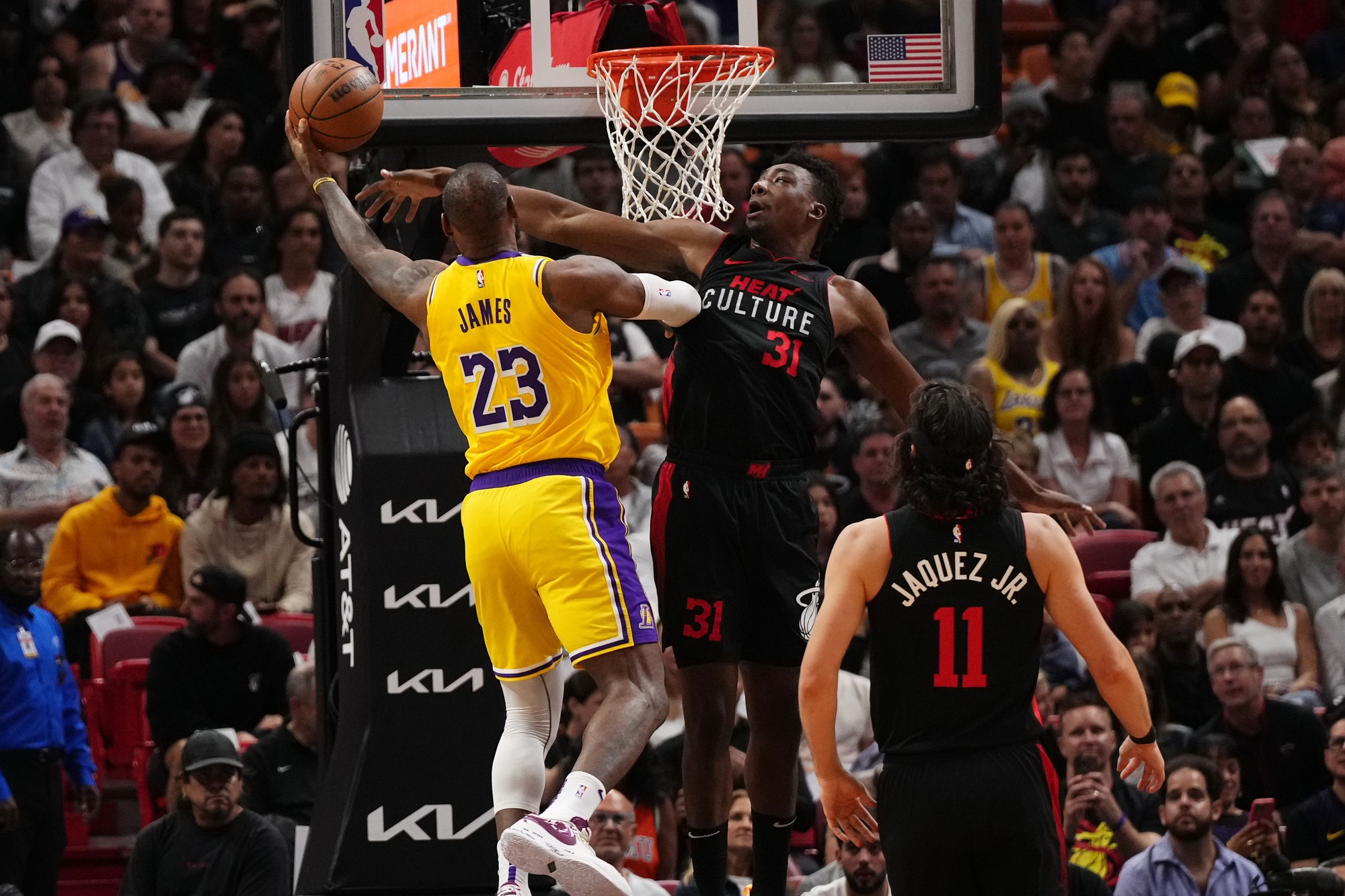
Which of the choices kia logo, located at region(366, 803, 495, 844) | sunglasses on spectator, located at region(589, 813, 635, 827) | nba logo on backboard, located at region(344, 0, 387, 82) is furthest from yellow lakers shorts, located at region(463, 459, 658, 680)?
sunglasses on spectator, located at region(589, 813, 635, 827)

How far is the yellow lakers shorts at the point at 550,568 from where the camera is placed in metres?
6.32

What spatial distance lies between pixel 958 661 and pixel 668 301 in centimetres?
166

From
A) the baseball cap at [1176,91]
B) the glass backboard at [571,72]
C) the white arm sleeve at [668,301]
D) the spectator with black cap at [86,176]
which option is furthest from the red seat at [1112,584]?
the spectator with black cap at [86,176]

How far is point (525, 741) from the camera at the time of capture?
257 inches

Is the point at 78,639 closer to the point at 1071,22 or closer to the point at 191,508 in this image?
the point at 191,508

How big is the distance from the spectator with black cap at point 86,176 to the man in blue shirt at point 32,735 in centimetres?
420

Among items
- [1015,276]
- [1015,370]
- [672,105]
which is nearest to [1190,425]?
[1015,370]

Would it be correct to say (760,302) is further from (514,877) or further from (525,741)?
(514,877)

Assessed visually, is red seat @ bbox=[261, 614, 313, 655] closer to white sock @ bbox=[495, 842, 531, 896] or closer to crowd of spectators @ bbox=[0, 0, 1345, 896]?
crowd of spectators @ bbox=[0, 0, 1345, 896]

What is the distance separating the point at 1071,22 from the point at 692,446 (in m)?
10.9

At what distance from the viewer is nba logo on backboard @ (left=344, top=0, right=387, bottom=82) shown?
24.1 feet

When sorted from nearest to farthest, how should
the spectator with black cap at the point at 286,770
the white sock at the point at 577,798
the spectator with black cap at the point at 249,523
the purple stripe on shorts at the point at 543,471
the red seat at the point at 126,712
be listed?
1. the white sock at the point at 577,798
2. the purple stripe on shorts at the point at 543,471
3. the spectator with black cap at the point at 286,770
4. the red seat at the point at 126,712
5. the spectator with black cap at the point at 249,523

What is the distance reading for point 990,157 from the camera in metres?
15.4

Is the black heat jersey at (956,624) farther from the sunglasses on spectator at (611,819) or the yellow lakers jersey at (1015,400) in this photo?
the yellow lakers jersey at (1015,400)
